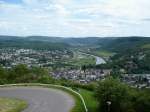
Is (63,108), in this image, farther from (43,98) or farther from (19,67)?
(19,67)

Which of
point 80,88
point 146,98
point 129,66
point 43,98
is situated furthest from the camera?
point 129,66

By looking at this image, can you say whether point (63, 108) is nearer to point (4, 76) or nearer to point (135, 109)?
point (135, 109)

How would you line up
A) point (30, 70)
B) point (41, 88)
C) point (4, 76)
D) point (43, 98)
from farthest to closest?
1. point (30, 70)
2. point (4, 76)
3. point (41, 88)
4. point (43, 98)

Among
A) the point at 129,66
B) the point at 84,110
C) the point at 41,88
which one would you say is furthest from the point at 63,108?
the point at 129,66

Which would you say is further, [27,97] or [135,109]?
[27,97]

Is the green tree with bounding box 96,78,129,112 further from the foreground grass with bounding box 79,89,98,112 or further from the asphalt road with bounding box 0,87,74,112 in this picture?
the asphalt road with bounding box 0,87,74,112

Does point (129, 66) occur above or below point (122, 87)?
below

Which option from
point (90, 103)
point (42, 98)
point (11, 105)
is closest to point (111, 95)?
point (90, 103)
